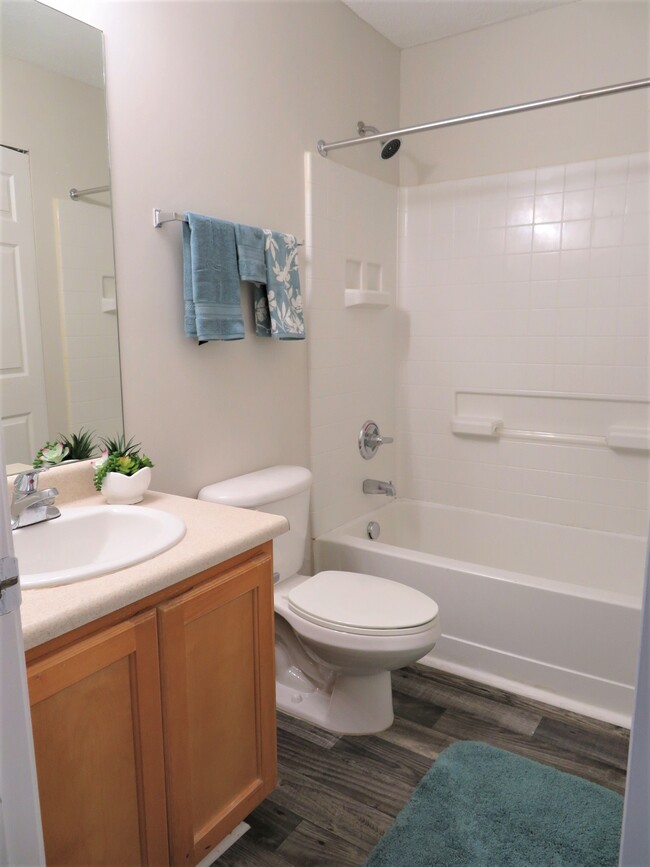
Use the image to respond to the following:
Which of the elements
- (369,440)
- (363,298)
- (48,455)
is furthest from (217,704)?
(363,298)

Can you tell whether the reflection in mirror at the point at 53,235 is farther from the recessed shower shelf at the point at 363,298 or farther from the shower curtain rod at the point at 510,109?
the recessed shower shelf at the point at 363,298

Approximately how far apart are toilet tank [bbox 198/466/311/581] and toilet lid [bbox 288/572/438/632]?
0.14m

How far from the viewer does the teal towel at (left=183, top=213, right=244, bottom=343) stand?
6.30 feet

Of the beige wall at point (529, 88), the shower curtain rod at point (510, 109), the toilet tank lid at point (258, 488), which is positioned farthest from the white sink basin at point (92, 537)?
the beige wall at point (529, 88)

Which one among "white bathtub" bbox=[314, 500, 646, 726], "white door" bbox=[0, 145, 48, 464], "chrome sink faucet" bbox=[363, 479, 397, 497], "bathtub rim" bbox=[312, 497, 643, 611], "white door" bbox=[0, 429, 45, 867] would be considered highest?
"white door" bbox=[0, 145, 48, 464]

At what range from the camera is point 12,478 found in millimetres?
1560

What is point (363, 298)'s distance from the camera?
2752 millimetres

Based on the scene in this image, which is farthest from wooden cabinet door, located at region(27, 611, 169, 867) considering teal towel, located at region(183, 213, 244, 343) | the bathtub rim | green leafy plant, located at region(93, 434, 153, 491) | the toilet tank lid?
the bathtub rim

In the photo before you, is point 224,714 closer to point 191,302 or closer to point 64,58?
point 191,302

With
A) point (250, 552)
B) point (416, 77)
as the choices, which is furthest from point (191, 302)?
point (416, 77)

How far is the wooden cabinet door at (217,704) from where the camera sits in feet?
4.43

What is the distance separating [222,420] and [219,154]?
855mm

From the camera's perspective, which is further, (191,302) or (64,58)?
(191,302)

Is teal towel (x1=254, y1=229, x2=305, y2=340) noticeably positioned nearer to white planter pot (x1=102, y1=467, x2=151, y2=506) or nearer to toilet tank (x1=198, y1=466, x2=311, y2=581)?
toilet tank (x1=198, y1=466, x2=311, y2=581)
